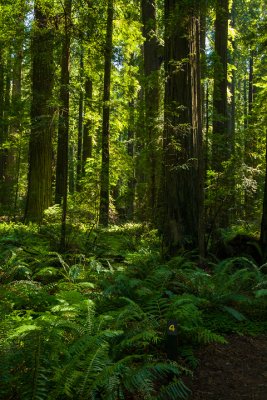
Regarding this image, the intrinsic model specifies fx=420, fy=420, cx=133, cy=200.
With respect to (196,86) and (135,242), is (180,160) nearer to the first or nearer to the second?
(196,86)

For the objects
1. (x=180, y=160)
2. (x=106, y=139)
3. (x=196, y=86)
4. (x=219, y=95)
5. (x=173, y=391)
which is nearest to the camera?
(x=173, y=391)

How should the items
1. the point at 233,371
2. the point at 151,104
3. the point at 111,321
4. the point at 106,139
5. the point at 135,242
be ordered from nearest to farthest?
the point at 233,371 → the point at 111,321 → the point at 135,242 → the point at 151,104 → the point at 106,139

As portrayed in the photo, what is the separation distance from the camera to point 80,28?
26.4 ft

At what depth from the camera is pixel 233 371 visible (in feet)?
14.5

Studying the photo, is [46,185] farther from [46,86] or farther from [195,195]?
[195,195]

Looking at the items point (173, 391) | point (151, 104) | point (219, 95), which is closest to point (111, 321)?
point (173, 391)

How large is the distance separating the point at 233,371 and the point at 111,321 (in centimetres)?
140

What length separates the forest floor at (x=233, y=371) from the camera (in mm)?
3967

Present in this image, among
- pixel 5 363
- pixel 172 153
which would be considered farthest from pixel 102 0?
pixel 5 363

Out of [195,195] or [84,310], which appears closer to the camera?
[84,310]

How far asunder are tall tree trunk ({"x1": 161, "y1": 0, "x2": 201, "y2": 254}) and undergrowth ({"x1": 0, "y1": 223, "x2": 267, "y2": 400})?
20.9 inches

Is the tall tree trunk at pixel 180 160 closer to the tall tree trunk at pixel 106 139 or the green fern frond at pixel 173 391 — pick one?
the tall tree trunk at pixel 106 139

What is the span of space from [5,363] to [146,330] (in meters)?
1.50

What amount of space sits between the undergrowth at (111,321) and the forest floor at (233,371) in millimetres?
150
